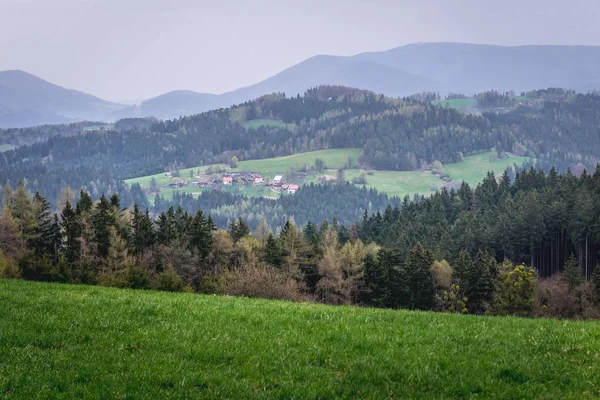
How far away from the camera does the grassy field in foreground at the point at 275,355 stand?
11188 mm

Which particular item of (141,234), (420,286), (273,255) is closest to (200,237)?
(141,234)

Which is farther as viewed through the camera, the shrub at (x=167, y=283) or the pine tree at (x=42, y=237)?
the pine tree at (x=42, y=237)

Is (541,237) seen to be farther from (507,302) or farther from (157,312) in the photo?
(157,312)

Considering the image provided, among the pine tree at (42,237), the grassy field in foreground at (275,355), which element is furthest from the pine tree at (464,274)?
the grassy field in foreground at (275,355)

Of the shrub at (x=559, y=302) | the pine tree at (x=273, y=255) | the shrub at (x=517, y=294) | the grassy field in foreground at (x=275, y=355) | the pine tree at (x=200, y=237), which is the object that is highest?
the grassy field in foreground at (x=275, y=355)

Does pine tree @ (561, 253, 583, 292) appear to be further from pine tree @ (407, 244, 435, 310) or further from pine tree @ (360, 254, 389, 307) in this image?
pine tree @ (360, 254, 389, 307)

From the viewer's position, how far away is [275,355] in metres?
13.5

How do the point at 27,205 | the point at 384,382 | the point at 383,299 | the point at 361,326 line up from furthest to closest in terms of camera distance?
the point at 27,205 → the point at 383,299 → the point at 361,326 → the point at 384,382

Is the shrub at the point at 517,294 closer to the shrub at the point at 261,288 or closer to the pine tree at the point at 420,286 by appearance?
the pine tree at the point at 420,286

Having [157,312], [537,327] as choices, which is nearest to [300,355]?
[157,312]

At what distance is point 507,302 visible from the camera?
225 feet

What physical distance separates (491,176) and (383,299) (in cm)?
12630

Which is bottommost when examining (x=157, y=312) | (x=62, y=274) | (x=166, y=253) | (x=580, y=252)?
(x=580, y=252)

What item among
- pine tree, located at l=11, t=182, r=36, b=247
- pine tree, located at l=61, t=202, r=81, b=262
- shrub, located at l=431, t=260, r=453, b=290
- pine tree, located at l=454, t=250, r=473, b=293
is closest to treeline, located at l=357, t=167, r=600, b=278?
shrub, located at l=431, t=260, r=453, b=290
